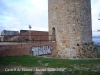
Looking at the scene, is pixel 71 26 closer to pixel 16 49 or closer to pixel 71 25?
pixel 71 25

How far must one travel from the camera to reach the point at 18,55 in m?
13.7

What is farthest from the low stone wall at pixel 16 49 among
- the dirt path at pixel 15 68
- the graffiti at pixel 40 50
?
the dirt path at pixel 15 68

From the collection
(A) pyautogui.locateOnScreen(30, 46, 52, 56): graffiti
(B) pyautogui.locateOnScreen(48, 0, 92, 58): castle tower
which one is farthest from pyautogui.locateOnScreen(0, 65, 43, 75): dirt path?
(B) pyautogui.locateOnScreen(48, 0, 92, 58): castle tower

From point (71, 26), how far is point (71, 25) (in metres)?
0.09

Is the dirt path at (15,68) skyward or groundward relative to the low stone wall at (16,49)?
groundward

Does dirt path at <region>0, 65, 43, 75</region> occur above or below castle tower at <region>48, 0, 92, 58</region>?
below

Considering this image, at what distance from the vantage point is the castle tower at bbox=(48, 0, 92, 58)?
1561cm

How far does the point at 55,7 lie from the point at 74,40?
11.2ft

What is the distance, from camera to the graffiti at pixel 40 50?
15000 mm

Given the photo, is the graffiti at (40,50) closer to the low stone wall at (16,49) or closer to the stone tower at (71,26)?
the low stone wall at (16,49)

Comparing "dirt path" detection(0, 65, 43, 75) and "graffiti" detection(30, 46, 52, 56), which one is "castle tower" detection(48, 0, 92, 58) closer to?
"graffiti" detection(30, 46, 52, 56)

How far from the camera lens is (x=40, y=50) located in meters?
15.7

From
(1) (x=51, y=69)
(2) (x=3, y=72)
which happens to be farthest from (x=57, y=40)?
(2) (x=3, y=72)

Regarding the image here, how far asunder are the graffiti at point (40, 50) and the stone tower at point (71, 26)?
30.5 inches
